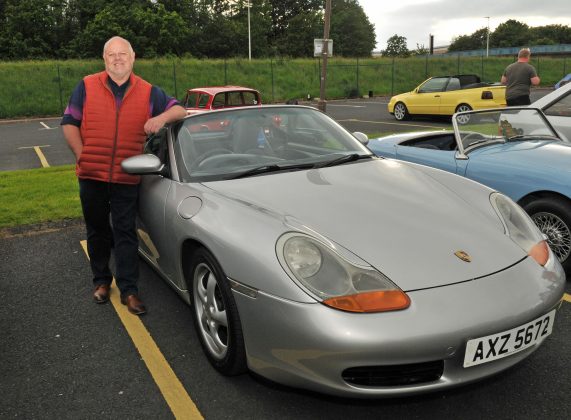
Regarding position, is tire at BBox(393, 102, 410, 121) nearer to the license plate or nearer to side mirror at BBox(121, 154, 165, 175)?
side mirror at BBox(121, 154, 165, 175)

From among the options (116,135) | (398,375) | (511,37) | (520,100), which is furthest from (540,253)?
(511,37)

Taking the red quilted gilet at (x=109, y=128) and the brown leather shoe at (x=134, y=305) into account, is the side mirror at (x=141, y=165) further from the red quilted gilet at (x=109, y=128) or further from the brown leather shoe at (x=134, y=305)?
the brown leather shoe at (x=134, y=305)

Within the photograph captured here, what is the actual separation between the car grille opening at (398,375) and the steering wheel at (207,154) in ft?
5.79

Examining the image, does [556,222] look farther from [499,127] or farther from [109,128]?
[109,128]

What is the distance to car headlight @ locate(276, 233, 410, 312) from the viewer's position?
6.78 ft

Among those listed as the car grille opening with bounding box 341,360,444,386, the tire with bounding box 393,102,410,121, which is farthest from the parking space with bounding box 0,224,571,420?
the tire with bounding box 393,102,410,121

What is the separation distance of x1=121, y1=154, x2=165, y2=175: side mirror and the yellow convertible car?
42.8 feet

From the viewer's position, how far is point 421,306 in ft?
6.77

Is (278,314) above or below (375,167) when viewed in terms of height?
below

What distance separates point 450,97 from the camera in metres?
15.2

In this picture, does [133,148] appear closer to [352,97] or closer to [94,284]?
[94,284]

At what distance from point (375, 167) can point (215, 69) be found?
98.7 ft

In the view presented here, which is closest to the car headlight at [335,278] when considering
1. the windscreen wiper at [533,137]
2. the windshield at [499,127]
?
the windshield at [499,127]

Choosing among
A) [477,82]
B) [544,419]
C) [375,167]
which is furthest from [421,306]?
[477,82]
